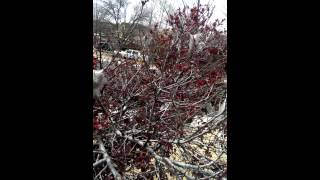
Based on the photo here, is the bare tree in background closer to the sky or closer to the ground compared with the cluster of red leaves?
closer to the sky

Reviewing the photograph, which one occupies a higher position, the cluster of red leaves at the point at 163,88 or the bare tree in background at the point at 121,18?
the bare tree in background at the point at 121,18

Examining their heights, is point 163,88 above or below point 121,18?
below

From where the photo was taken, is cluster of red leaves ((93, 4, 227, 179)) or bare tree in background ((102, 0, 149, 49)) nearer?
cluster of red leaves ((93, 4, 227, 179))

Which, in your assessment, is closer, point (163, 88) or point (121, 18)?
point (163, 88)

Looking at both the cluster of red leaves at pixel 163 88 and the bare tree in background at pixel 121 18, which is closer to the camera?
the cluster of red leaves at pixel 163 88
